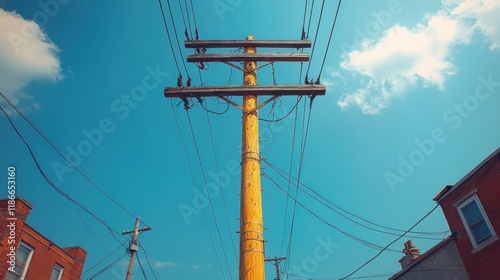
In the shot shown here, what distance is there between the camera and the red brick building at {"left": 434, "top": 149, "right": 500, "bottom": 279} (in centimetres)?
1046

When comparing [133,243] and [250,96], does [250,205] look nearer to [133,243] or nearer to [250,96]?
[250,96]

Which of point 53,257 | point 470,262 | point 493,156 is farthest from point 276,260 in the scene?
point 493,156

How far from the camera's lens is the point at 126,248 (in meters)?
20.5

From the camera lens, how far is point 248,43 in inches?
296

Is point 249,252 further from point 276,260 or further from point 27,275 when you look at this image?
point 276,260

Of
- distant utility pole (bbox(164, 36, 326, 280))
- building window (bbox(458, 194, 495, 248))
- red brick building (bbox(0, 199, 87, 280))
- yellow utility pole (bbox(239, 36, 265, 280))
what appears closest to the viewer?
yellow utility pole (bbox(239, 36, 265, 280))

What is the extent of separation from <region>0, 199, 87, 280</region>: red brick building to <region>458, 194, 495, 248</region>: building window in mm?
21869

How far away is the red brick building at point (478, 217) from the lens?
10462 mm

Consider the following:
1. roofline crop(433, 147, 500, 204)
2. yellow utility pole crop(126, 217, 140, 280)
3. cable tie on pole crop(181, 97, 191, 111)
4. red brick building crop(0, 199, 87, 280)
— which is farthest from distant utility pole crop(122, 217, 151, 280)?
roofline crop(433, 147, 500, 204)

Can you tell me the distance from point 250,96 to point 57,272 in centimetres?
2306

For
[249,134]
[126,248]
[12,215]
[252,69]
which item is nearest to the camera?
[249,134]

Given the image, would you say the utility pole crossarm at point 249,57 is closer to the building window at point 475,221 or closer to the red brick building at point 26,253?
the building window at point 475,221

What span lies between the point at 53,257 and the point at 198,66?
20858 mm

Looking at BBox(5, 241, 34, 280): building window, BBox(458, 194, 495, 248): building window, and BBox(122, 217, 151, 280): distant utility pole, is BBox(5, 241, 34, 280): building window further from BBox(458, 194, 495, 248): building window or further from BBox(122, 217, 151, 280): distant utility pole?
BBox(458, 194, 495, 248): building window
